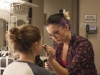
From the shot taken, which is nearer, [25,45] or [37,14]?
[25,45]

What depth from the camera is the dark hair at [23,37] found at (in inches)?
41.4

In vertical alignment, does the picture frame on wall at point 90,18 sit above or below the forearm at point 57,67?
above

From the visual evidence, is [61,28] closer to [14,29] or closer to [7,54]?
[14,29]

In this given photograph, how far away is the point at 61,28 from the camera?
4.28ft

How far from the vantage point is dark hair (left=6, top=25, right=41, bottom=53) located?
1.05 metres

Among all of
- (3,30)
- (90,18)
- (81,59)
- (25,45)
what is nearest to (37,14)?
(3,30)

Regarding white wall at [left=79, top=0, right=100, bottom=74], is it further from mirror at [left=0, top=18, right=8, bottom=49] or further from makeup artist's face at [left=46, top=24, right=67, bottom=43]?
makeup artist's face at [left=46, top=24, right=67, bottom=43]

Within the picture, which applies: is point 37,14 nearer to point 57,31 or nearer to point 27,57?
point 57,31

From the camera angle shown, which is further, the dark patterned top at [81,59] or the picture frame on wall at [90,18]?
the picture frame on wall at [90,18]

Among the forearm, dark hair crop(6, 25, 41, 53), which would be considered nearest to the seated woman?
dark hair crop(6, 25, 41, 53)

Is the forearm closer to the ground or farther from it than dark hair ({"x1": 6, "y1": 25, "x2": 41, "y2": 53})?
closer to the ground

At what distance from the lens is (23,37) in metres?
1.05

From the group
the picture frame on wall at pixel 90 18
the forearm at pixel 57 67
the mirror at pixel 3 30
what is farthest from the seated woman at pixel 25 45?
the picture frame on wall at pixel 90 18

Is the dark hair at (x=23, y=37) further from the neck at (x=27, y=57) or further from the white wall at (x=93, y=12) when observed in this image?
the white wall at (x=93, y=12)
